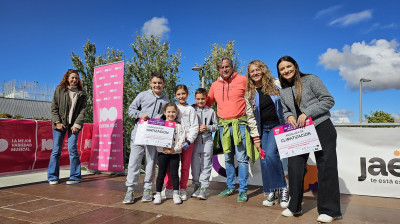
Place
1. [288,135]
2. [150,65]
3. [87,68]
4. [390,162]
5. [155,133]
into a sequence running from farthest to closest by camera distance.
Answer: [87,68]
[150,65]
[390,162]
[155,133]
[288,135]

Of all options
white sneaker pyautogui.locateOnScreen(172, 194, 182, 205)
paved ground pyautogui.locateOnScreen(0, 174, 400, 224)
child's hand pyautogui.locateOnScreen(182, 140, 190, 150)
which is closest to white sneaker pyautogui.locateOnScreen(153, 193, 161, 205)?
paved ground pyautogui.locateOnScreen(0, 174, 400, 224)

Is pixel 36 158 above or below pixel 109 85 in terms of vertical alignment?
below

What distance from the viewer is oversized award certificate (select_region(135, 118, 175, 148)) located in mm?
3803

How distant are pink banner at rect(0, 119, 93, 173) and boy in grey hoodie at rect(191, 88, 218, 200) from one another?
3.85 metres

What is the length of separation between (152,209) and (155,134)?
3.12 feet

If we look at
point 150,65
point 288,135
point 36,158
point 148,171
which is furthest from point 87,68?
point 288,135

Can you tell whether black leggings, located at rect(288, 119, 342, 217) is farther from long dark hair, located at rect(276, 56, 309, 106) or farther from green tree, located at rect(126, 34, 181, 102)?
green tree, located at rect(126, 34, 181, 102)

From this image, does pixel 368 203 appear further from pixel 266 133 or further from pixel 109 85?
pixel 109 85

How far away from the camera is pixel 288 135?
3191 millimetres

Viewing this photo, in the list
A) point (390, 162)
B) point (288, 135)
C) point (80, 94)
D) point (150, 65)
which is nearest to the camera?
point (288, 135)

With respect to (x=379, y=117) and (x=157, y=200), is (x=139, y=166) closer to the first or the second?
(x=157, y=200)

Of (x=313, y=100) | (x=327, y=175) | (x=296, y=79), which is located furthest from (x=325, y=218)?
(x=296, y=79)

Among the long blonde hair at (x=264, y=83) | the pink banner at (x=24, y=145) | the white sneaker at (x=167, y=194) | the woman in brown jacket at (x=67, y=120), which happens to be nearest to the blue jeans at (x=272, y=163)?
the long blonde hair at (x=264, y=83)

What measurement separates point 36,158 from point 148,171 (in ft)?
11.4
